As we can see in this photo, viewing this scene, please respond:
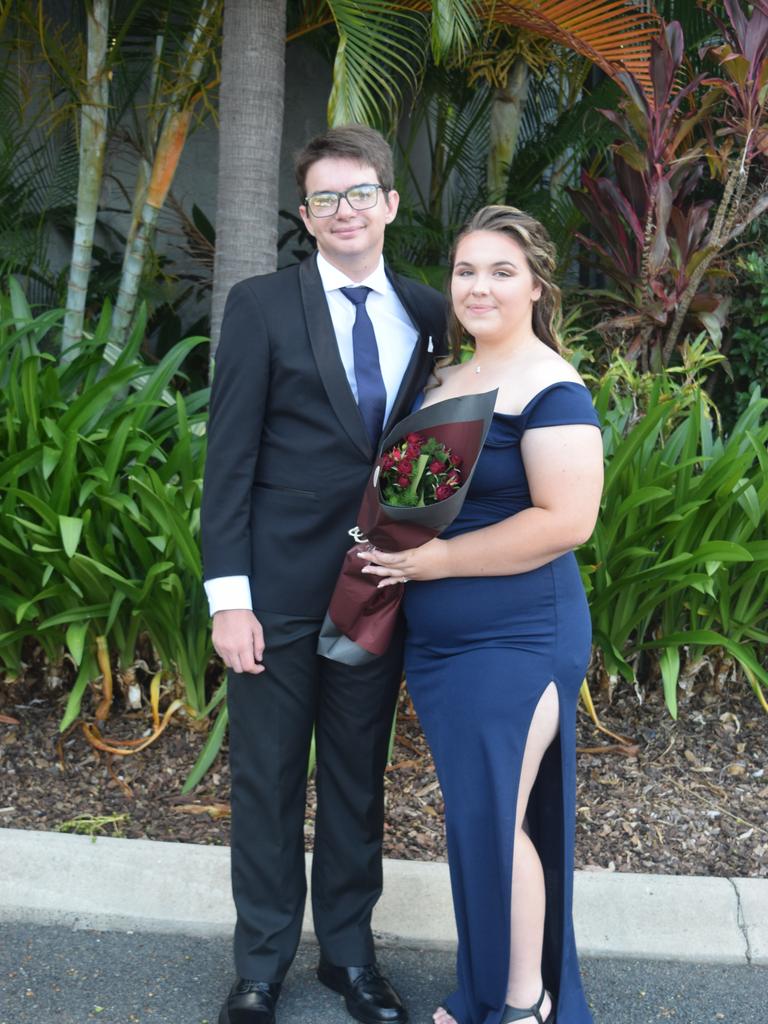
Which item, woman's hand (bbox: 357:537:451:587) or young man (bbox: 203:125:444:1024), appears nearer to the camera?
woman's hand (bbox: 357:537:451:587)

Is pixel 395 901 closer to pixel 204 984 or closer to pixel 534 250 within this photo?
pixel 204 984

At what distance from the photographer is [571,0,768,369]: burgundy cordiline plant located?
16.0 ft

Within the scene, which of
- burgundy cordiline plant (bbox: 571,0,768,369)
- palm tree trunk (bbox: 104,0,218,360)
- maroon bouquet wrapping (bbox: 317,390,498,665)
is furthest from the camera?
palm tree trunk (bbox: 104,0,218,360)

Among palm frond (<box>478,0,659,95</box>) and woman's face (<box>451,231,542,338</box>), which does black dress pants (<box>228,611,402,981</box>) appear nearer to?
woman's face (<box>451,231,542,338</box>)

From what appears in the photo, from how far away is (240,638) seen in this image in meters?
2.43

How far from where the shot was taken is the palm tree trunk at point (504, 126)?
7.00 m

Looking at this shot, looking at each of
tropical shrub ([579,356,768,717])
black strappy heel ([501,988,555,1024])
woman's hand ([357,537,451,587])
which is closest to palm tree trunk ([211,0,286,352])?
tropical shrub ([579,356,768,717])

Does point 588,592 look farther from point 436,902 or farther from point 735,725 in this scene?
point 436,902

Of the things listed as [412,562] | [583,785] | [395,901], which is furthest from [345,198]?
[583,785]

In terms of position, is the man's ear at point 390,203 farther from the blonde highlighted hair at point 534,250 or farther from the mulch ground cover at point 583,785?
the mulch ground cover at point 583,785

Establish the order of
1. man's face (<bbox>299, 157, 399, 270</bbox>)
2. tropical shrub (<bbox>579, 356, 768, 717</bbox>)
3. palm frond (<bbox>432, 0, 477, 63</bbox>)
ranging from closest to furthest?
man's face (<bbox>299, 157, 399, 270</bbox>), tropical shrub (<bbox>579, 356, 768, 717</bbox>), palm frond (<bbox>432, 0, 477, 63</bbox>)

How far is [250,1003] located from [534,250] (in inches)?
70.3

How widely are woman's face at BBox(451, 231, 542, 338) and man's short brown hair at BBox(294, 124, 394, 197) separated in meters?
0.25

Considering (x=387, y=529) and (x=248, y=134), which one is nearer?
(x=387, y=529)
